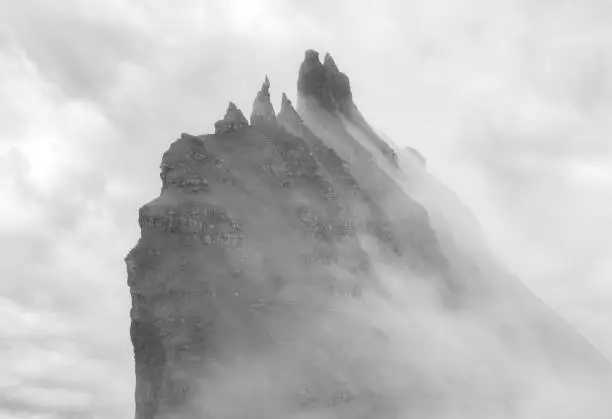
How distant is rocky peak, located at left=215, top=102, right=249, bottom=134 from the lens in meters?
121

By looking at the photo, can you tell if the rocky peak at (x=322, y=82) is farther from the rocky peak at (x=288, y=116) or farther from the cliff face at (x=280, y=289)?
the cliff face at (x=280, y=289)

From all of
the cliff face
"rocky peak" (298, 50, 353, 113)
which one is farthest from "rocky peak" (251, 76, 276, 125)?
"rocky peak" (298, 50, 353, 113)

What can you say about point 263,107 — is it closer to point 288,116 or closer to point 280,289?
point 288,116

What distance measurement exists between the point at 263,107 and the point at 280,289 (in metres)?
28.4

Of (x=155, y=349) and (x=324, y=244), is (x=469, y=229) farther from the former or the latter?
(x=155, y=349)

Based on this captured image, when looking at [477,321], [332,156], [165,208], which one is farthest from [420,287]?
[165,208]

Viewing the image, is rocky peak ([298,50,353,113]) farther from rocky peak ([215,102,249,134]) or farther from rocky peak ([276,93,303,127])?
rocky peak ([215,102,249,134])

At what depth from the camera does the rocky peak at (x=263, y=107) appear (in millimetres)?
124188

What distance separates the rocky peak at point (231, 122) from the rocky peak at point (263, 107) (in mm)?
2162

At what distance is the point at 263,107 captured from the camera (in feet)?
420

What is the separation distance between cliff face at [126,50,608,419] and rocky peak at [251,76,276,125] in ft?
0.76

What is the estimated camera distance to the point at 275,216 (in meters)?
116

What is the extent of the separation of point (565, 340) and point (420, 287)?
75.3 ft

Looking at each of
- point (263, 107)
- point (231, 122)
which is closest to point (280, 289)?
point (231, 122)
